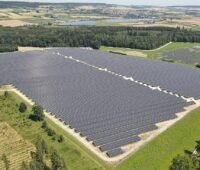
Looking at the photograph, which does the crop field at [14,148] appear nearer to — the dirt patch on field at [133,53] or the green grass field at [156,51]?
the green grass field at [156,51]

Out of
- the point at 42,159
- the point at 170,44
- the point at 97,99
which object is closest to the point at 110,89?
the point at 97,99

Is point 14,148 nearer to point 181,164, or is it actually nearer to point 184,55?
point 181,164

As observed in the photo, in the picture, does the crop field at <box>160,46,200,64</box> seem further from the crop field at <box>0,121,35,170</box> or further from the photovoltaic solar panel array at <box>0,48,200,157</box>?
the crop field at <box>0,121,35,170</box>

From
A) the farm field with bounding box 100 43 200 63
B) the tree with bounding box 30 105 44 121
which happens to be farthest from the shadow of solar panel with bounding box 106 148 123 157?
the farm field with bounding box 100 43 200 63

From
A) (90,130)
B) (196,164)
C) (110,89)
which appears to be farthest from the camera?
(110,89)

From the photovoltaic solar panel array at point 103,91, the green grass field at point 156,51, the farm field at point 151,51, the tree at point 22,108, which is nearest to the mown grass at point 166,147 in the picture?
the photovoltaic solar panel array at point 103,91

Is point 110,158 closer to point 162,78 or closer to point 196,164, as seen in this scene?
point 196,164
